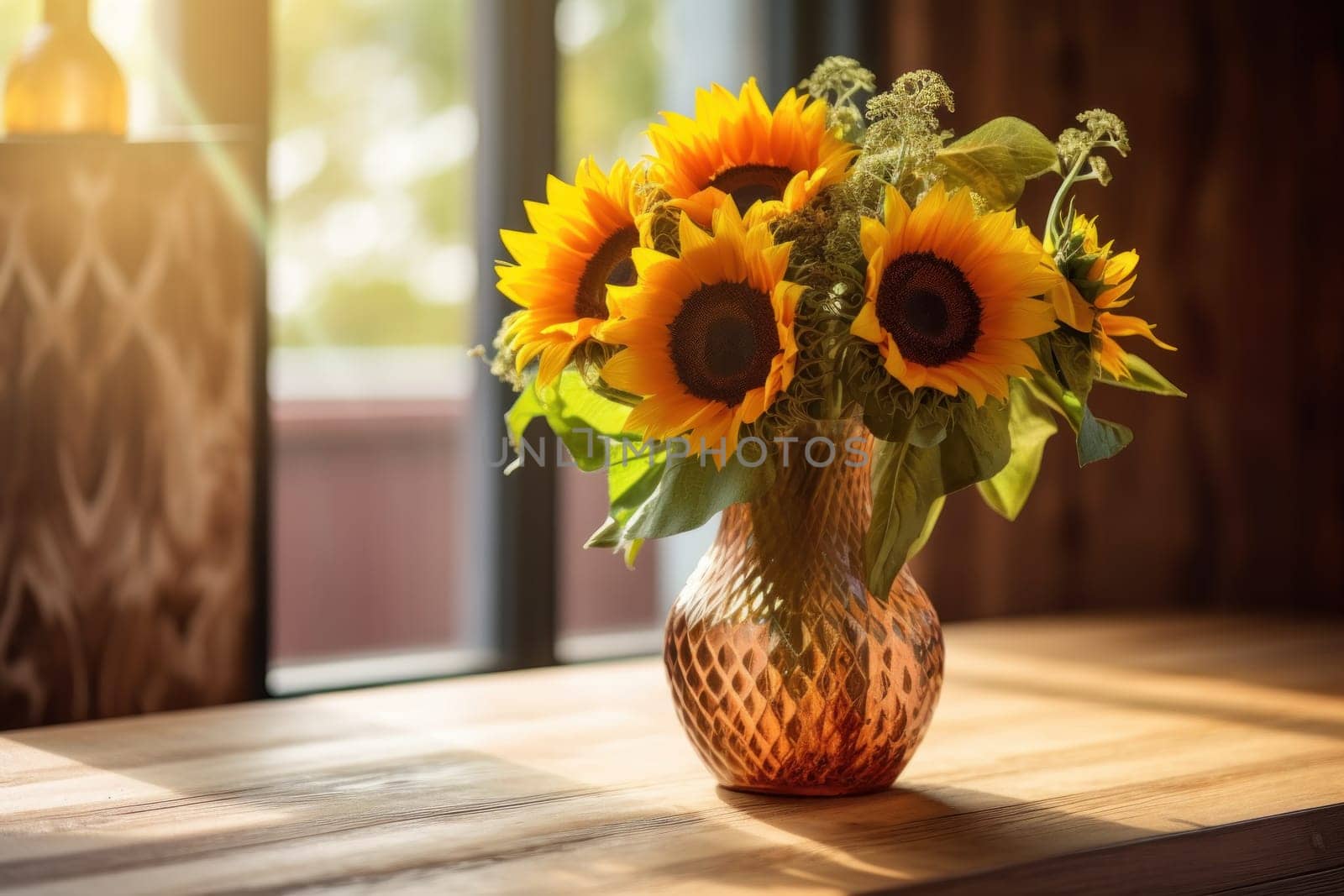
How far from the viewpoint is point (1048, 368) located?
0.98 metres

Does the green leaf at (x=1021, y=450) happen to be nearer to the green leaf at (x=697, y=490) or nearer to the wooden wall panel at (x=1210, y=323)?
the green leaf at (x=697, y=490)

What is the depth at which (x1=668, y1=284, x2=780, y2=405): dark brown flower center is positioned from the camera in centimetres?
92

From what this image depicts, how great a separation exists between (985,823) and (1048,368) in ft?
1.02

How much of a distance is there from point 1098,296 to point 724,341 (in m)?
0.24

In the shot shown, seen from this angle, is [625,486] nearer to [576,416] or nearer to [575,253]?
[576,416]

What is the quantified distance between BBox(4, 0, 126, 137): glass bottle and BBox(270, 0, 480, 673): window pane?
118 centimetres

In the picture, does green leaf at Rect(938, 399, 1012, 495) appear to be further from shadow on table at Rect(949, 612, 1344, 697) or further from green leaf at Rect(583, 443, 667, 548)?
shadow on table at Rect(949, 612, 1344, 697)

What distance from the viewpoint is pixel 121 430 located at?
62.0 inches

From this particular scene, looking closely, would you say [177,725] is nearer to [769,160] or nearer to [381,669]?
[381,669]

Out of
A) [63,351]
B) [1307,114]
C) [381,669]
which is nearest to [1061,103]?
[1307,114]

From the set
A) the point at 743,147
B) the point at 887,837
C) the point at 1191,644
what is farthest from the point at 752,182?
the point at 1191,644

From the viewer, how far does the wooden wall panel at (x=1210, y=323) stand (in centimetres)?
224

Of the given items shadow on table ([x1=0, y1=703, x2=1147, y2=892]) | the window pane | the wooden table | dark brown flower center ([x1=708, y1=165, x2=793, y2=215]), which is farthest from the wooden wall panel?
dark brown flower center ([x1=708, y1=165, x2=793, y2=215])

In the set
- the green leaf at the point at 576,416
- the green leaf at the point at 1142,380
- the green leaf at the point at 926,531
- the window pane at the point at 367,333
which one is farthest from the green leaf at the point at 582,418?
the window pane at the point at 367,333
